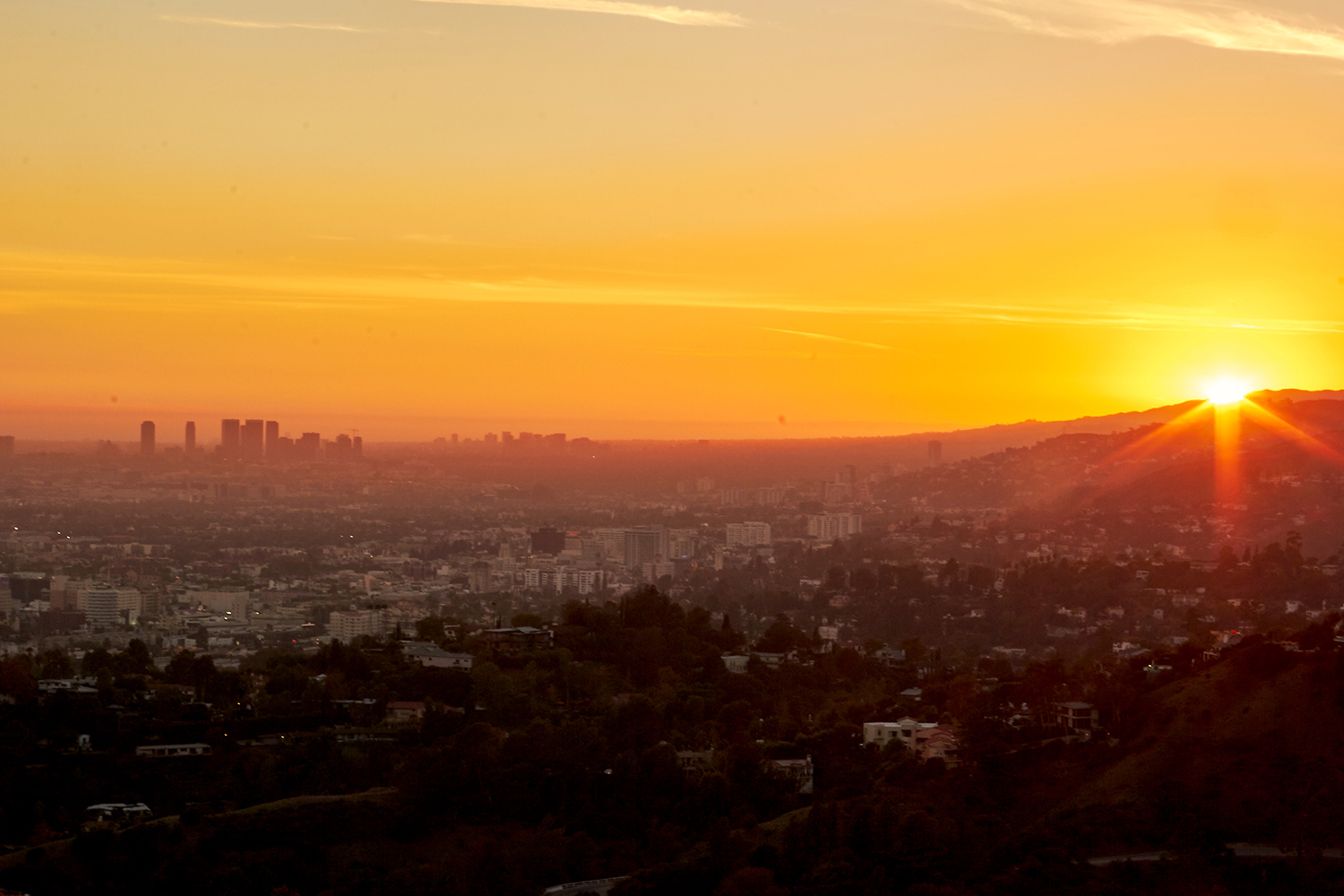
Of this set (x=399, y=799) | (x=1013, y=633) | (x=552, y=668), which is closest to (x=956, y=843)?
(x=399, y=799)

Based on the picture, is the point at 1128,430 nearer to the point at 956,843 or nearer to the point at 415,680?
the point at 415,680

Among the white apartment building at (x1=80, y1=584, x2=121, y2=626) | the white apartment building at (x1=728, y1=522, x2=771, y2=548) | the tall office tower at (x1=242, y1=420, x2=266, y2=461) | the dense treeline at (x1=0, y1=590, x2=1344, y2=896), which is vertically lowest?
A: the white apartment building at (x1=80, y1=584, x2=121, y2=626)

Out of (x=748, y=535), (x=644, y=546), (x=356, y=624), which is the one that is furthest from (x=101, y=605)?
(x=748, y=535)

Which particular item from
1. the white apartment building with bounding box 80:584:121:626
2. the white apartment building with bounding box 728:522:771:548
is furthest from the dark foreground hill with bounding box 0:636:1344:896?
the white apartment building with bounding box 728:522:771:548

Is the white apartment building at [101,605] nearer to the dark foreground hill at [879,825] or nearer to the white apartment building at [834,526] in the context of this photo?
the dark foreground hill at [879,825]

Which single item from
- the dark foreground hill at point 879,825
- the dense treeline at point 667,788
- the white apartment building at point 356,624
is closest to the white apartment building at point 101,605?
the white apartment building at point 356,624

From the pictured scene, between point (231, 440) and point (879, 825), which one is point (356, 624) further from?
point (231, 440)

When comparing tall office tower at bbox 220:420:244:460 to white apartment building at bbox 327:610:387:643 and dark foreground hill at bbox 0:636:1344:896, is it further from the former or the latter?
dark foreground hill at bbox 0:636:1344:896
